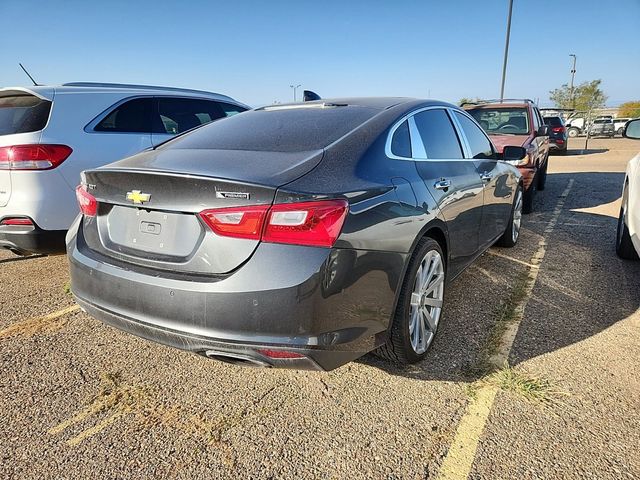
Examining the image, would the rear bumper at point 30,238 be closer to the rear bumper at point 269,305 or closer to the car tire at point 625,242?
the rear bumper at point 269,305

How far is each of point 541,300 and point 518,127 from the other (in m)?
5.18

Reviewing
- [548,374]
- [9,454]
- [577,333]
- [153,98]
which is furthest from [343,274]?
[153,98]

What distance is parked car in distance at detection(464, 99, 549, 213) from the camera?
7229mm

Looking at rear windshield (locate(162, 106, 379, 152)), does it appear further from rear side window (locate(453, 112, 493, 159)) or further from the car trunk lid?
rear side window (locate(453, 112, 493, 159))

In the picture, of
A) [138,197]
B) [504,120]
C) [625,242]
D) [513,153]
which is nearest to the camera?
[138,197]

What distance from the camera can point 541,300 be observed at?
3.68 m

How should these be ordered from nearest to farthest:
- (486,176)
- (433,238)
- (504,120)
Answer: (433,238) < (486,176) < (504,120)

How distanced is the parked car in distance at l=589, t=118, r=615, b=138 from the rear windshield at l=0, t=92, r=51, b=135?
34.1 metres

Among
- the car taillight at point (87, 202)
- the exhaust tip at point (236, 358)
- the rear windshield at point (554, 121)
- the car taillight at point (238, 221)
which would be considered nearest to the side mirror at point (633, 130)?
the car taillight at point (238, 221)

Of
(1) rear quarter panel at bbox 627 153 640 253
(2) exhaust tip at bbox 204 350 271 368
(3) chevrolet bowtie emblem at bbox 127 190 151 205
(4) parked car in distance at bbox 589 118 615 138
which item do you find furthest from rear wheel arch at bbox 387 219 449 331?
(4) parked car in distance at bbox 589 118 615 138

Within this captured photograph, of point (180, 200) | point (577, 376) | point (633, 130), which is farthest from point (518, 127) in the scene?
point (180, 200)

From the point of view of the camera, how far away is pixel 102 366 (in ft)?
8.99

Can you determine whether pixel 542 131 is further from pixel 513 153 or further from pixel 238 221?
pixel 238 221

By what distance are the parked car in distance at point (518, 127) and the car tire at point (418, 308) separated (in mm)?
4807
